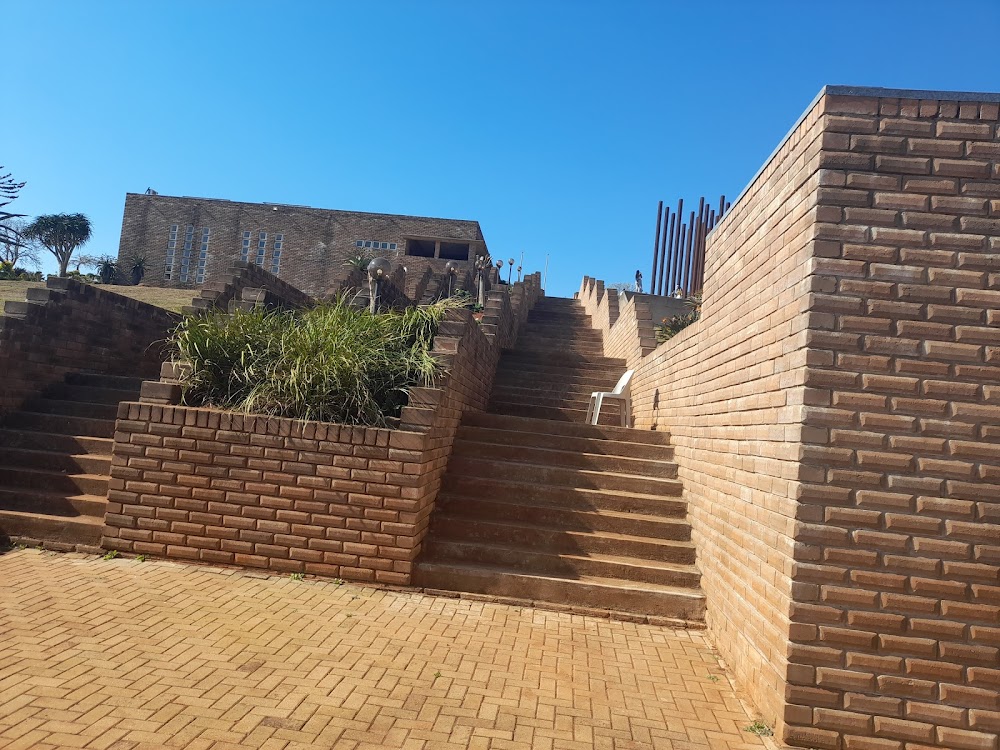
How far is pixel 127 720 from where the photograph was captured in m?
2.67

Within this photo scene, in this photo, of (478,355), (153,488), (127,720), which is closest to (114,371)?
(153,488)

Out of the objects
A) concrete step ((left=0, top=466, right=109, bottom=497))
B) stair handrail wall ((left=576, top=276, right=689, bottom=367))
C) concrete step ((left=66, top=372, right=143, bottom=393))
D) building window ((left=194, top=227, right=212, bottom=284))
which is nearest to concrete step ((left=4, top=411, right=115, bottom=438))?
concrete step ((left=0, top=466, right=109, bottom=497))

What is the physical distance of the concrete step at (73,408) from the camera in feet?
21.0

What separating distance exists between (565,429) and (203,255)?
3416cm

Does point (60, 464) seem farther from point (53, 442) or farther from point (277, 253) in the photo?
point (277, 253)

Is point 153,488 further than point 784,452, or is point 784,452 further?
point 153,488

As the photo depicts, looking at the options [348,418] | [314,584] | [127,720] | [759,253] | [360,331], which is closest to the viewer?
[127,720]

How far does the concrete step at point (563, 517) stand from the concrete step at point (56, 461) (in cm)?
318

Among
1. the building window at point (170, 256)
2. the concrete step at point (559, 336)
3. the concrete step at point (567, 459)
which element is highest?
the building window at point (170, 256)

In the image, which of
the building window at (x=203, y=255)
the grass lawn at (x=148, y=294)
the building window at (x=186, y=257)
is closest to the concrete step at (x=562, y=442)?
the grass lawn at (x=148, y=294)

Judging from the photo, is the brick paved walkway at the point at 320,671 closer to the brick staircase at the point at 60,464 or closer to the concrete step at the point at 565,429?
the brick staircase at the point at 60,464

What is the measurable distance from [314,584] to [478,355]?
11.2ft

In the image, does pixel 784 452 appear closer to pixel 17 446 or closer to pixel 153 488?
pixel 153 488

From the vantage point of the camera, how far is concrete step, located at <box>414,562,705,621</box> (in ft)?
14.9
